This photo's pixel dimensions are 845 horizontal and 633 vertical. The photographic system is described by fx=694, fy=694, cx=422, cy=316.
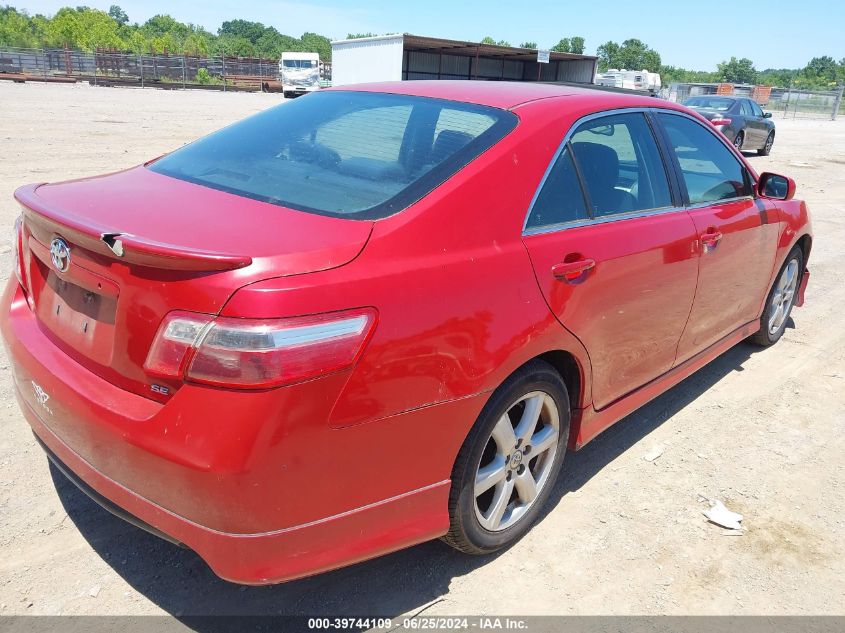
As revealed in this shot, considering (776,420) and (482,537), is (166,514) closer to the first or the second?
(482,537)

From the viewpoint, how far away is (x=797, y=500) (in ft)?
10.7

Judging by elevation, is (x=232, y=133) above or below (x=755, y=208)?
above

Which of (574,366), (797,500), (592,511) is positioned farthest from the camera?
(797,500)

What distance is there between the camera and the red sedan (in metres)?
1.85

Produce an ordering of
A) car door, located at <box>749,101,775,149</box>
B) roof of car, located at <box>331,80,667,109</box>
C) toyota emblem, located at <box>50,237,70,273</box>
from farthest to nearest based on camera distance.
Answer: car door, located at <box>749,101,775,149</box>
roof of car, located at <box>331,80,667,109</box>
toyota emblem, located at <box>50,237,70,273</box>

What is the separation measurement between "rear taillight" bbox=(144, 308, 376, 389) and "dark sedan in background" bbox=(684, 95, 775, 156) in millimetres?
18551

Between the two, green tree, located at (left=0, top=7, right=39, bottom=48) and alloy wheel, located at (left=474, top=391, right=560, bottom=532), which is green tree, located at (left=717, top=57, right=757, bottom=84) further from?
alloy wheel, located at (left=474, top=391, right=560, bottom=532)

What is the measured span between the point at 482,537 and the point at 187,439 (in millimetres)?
1228

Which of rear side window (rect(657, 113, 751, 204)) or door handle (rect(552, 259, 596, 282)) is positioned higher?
rear side window (rect(657, 113, 751, 204))

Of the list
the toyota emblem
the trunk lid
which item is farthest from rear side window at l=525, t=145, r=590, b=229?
the toyota emblem

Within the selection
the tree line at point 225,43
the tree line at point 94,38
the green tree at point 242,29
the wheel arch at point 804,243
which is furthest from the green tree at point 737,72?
the wheel arch at point 804,243

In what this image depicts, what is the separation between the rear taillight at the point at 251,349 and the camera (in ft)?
5.89

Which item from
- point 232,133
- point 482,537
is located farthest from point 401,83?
point 482,537

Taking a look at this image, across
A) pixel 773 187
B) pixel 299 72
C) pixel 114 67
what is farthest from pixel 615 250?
pixel 114 67
